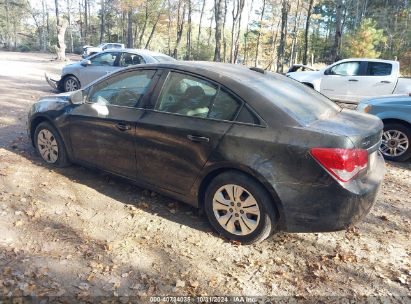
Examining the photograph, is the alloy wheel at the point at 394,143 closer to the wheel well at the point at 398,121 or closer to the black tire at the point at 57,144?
the wheel well at the point at 398,121

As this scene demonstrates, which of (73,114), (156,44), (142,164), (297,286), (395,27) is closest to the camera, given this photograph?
(297,286)

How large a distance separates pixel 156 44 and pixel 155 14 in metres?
15.3

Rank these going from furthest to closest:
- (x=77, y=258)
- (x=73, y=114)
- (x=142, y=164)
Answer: (x=73, y=114)
(x=142, y=164)
(x=77, y=258)

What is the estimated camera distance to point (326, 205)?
3150mm

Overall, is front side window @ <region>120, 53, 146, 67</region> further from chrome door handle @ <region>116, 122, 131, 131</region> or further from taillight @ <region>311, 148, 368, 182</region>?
taillight @ <region>311, 148, 368, 182</region>

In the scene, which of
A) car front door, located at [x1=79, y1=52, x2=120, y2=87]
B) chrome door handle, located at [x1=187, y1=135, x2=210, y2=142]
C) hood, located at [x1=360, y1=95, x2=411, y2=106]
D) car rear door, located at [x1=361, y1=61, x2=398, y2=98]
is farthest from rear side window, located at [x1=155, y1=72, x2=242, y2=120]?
car rear door, located at [x1=361, y1=61, x2=398, y2=98]

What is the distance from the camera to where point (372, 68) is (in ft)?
37.7

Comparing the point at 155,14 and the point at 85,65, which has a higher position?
the point at 155,14

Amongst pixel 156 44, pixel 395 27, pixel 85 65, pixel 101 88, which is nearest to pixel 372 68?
pixel 85 65

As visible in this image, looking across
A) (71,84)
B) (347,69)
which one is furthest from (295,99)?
(71,84)

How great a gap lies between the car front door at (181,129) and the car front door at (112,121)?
0.59ft

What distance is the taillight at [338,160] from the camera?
3061mm

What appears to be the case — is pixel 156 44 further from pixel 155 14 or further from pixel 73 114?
pixel 73 114

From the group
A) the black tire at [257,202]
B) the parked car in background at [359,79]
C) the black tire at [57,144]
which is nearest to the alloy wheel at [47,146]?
the black tire at [57,144]
